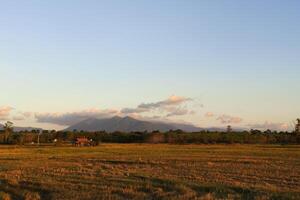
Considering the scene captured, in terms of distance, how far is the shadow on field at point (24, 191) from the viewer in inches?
999

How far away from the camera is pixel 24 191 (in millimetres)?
27312

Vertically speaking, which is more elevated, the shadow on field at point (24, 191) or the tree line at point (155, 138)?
the tree line at point (155, 138)

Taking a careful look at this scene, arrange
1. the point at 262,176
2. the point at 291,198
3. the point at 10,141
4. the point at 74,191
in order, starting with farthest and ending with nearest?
the point at 10,141 < the point at 262,176 < the point at 74,191 < the point at 291,198

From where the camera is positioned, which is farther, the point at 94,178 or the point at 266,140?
the point at 266,140

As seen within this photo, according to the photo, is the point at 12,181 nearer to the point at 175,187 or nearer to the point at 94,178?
the point at 94,178

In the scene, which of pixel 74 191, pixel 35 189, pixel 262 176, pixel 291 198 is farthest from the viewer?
pixel 262 176

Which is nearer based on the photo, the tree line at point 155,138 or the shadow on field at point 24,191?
the shadow on field at point 24,191

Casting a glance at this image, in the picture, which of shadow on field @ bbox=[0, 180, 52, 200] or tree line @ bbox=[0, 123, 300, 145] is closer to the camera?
shadow on field @ bbox=[0, 180, 52, 200]

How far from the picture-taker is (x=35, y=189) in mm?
27938

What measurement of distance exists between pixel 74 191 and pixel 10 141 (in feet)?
407

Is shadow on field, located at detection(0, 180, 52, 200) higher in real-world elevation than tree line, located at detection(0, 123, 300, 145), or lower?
lower

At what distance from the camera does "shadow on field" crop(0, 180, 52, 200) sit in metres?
25.4

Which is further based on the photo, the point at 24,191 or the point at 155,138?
the point at 155,138

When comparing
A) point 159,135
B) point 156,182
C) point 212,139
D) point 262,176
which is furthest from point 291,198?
point 159,135
